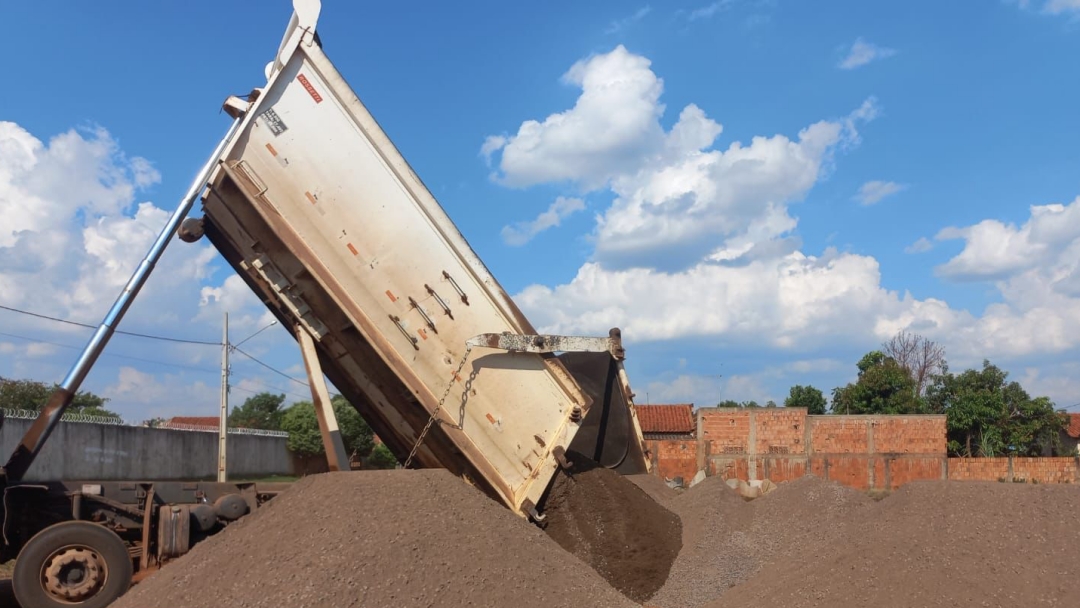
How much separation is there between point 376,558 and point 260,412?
68455mm

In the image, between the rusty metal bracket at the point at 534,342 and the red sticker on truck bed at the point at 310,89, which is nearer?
the red sticker on truck bed at the point at 310,89

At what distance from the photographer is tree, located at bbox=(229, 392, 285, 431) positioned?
2535 inches

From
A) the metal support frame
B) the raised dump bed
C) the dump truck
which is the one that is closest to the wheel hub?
the dump truck

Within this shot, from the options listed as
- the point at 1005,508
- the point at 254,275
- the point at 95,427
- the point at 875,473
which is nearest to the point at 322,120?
the point at 254,275

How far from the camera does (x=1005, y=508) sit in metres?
7.74

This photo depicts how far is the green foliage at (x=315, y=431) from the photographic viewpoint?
30.1 meters

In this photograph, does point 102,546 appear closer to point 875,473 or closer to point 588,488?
point 588,488

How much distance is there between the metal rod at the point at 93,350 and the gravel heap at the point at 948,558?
6297 mm

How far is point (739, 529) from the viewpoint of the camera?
34.3ft

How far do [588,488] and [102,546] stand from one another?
14.8 feet

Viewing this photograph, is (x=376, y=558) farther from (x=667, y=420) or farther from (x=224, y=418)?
(x=667, y=420)

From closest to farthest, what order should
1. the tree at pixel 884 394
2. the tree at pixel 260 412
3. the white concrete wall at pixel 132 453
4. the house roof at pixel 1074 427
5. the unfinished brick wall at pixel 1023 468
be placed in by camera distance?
the white concrete wall at pixel 132 453 → the unfinished brick wall at pixel 1023 468 → the tree at pixel 884 394 → the house roof at pixel 1074 427 → the tree at pixel 260 412

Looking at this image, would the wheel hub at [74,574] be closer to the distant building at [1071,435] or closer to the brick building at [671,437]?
the brick building at [671,437]

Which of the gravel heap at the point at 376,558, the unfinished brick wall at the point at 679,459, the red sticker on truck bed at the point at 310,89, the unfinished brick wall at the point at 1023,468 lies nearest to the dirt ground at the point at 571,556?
the gravel heap at the point at 376,558
